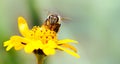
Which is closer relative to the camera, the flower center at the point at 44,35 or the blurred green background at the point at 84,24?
the flower center at the point at 44,35

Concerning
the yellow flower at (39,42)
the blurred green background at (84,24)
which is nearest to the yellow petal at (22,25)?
the yellow flower at (39,42)

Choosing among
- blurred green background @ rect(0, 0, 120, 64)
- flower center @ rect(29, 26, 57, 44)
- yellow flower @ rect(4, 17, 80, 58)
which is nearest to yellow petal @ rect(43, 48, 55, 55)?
yellow flower @ rect(4, 17, 80, 58)

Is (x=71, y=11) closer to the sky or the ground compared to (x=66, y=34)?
closer to the sky

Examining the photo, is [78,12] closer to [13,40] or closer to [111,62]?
[111,62]

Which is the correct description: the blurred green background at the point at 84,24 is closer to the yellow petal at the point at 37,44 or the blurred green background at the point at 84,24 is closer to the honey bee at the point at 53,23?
the honey bee at the point at 53,23

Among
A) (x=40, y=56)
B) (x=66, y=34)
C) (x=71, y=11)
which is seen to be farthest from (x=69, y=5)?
(x=40, y=56)

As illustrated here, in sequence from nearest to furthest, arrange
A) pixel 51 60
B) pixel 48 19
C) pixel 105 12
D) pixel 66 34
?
1. pixel 48 19
2. pixel 51 60
3. pixel 66 34
4. pixel 105 12
